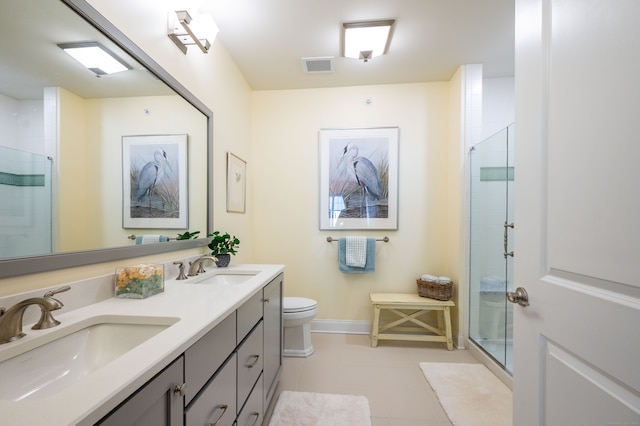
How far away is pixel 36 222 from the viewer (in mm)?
794

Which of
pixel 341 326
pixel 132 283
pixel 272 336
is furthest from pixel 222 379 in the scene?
pixel 341 326

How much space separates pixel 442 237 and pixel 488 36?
5.61ft

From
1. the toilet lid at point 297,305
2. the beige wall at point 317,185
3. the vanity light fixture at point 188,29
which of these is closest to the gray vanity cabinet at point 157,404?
the toilet lid at point 297,305

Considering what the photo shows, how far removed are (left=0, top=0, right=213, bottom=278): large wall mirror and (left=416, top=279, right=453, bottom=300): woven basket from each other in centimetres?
215

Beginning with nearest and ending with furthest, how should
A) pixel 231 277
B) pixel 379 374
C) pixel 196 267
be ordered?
1. pixel 196 267
2. pixel 231 277
3. pixel 379 374

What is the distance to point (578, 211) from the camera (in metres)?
0.68

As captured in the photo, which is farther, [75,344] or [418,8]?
[418,8]

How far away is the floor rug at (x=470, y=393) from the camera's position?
1496mm

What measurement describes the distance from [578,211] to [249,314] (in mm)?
1203

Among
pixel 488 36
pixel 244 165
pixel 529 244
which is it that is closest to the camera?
pixel 529 244

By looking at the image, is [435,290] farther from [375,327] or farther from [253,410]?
[253,410]

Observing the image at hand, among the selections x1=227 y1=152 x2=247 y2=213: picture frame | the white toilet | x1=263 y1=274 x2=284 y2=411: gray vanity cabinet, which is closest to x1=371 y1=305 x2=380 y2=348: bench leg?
the white toilet

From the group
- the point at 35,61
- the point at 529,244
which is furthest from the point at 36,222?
the point at 529,244

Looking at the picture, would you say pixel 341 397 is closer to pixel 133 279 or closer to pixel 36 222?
pixel 133 279
